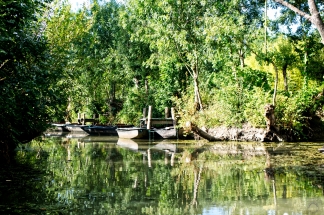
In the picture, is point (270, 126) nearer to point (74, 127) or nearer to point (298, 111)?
point (298, 111)

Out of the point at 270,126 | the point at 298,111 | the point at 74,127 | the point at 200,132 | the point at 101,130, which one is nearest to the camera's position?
the point at 270,126

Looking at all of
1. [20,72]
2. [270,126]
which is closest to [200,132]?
[270,126]

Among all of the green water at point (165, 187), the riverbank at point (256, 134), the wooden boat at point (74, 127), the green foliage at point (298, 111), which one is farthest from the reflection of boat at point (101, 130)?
the green water at point (165, 187)

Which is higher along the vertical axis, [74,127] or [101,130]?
[74,127]

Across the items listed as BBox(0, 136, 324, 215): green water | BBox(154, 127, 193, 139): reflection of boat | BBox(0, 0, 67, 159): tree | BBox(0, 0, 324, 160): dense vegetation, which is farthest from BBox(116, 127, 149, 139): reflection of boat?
BBox(0, 0, 67, 159): tree

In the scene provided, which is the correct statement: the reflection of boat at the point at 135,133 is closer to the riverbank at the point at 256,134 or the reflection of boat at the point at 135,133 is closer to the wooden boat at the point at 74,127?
the riverbank at the point at 256,134

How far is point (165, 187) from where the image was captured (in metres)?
6.80

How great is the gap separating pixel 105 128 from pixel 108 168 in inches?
635

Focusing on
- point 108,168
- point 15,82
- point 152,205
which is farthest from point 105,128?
point 152,205

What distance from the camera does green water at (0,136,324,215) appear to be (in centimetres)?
519

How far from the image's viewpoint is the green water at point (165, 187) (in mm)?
5188

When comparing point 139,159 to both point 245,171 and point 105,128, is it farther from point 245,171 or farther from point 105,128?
point 105,128

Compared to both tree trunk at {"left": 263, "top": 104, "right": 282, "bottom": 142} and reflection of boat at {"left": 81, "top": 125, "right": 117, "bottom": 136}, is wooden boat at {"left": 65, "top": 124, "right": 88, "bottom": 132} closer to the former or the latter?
reflection of boat at {"left": 81, "top": 125, "right": 117, "bottom": 136}

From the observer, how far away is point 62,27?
14.4 metres
